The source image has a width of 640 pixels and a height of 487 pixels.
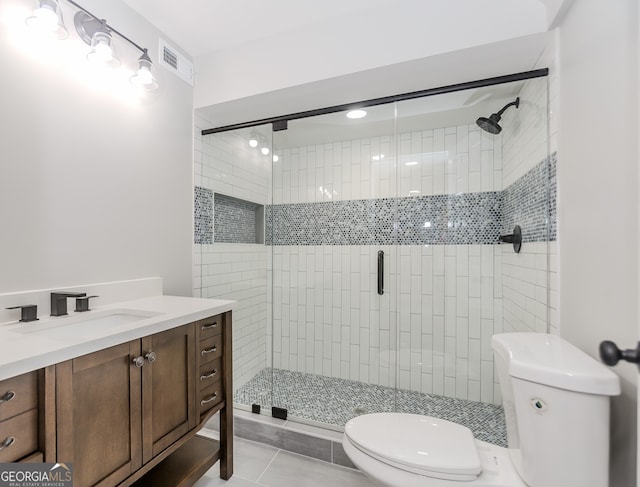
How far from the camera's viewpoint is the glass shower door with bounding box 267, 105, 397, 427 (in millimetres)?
2580

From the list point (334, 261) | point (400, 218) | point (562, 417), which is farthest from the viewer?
point (334, 261)

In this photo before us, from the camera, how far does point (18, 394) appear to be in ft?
2.55

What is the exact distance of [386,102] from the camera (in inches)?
75.2

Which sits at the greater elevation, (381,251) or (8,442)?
(381,251)

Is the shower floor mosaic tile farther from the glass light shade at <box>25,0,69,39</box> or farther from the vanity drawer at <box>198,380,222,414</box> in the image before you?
the glass light shade at <box>25,0,69,39</box>

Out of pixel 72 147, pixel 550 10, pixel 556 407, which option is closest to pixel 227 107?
pixel 72 147

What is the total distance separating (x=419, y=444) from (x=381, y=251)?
1684 mm

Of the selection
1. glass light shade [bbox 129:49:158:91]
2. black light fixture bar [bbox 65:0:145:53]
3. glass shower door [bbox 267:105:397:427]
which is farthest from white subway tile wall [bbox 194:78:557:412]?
black light fixture bar [bbox 65:0:145:53]

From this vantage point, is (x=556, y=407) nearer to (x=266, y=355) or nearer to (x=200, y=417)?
(x=200, y=417)

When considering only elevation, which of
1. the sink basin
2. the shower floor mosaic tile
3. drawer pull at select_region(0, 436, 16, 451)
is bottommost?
the shower floor mosaic tile

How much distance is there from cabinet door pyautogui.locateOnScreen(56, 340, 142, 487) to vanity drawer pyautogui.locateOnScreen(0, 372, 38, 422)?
0.05 m

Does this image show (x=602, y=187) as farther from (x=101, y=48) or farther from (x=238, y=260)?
(x=238, y=260)

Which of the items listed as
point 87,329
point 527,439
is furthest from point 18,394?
point 527,439

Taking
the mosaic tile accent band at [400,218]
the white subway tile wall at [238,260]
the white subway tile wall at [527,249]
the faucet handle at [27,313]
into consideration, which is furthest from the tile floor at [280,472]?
the mosaic tile accent band at [400,218]
